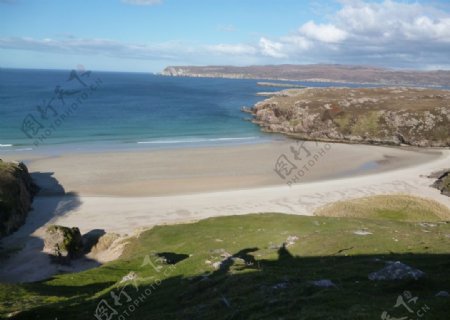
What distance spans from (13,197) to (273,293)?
4176 centimetres

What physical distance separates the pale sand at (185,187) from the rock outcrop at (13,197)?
113 centimetres

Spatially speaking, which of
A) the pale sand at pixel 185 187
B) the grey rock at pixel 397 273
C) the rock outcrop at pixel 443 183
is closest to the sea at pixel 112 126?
the pale sand at pixel 185 187

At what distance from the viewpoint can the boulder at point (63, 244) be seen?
40.1 m

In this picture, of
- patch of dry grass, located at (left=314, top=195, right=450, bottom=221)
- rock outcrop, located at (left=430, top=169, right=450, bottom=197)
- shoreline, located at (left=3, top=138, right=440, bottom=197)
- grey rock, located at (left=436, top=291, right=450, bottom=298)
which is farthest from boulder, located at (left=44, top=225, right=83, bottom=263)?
rock outcrop, located at (left=430, top=169, right=450, bottom=197)

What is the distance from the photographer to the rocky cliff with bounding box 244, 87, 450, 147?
114875 millimetres

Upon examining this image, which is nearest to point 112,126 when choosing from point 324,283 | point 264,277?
point 264,277

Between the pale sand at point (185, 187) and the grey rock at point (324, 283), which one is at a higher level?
the grey rock at point (324, 283)

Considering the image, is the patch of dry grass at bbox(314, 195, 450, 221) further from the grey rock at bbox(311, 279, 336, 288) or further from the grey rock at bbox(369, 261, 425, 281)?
the grey rock at bbox(311, 279, 336, 288)

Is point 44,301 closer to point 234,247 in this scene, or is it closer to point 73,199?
point 234,247

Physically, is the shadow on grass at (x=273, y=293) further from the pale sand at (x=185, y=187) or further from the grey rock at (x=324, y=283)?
the pale sand at (x=185, y=187)

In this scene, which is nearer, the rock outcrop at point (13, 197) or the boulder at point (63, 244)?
the boulder at point (63, 244)

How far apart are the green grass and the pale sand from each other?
10310 mm

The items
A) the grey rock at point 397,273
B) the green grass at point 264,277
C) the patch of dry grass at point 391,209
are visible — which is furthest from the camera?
Result: the patch of dry grass at point 391,209

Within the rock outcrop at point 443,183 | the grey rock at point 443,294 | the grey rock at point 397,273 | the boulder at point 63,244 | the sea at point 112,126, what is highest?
the grey rock at point 443,294
